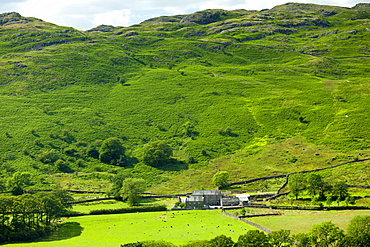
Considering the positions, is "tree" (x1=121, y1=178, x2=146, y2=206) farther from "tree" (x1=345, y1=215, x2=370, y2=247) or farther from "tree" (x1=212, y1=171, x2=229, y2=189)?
"tree" (x1=345, y1=215, x2=370, y2=247)

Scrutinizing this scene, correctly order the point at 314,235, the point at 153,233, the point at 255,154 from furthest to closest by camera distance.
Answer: the point at 255,154
the point at 153,233
the point at 314,235

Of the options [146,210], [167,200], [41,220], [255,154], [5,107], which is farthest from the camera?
[5,107]

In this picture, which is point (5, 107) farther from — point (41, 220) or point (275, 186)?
point (275, 186)

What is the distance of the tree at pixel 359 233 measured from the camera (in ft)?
161

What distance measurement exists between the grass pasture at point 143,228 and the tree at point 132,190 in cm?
905

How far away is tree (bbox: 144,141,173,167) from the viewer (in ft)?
436

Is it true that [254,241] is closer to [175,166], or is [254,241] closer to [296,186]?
[296,186]

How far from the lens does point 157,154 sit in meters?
133

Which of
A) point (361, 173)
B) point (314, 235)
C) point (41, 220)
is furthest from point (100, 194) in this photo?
point (361, 173)

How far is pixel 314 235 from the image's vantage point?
51.6 metres

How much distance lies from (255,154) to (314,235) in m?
82.2

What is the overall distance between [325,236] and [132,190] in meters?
55.7

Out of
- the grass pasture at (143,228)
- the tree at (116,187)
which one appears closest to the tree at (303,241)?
the grass pasture at (143,228)

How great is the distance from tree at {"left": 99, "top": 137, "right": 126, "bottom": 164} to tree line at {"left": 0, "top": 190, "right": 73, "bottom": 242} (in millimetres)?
54970
